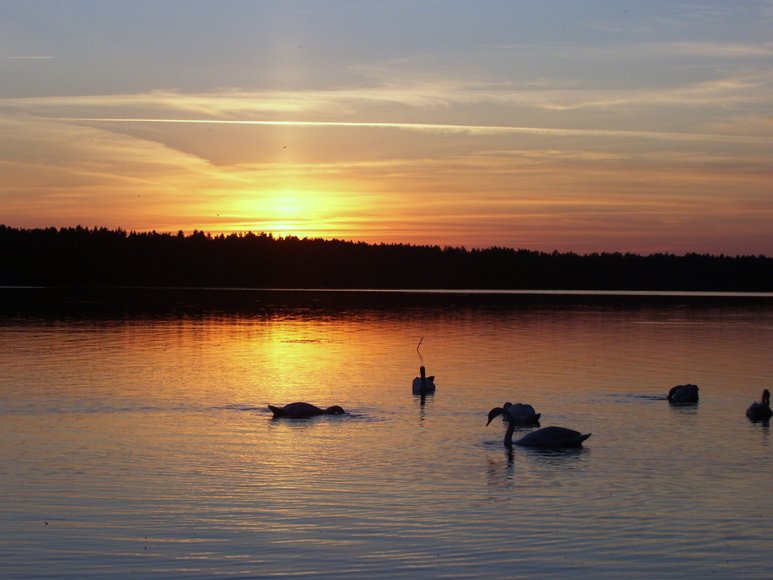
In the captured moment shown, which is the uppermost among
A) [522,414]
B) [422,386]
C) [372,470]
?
[422,386]

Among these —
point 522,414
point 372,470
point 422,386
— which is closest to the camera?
point 372,470

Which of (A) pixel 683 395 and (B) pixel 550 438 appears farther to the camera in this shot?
(A) pixel 683 395

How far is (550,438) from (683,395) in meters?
7.36

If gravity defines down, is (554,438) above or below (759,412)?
below

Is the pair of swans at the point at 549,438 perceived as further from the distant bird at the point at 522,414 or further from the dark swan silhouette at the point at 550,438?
the distant bird at the point at 522,414

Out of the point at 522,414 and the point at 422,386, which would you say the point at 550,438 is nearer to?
the point at 522,414

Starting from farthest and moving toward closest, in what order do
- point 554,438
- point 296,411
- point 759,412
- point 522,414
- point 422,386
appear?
point 422,386 → point 759,412 → point 296,411 → point 522,414 → point 554,438

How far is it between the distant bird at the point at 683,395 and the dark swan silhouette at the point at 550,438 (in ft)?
22.3

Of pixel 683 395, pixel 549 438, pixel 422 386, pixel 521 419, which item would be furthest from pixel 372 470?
pixel 683 395

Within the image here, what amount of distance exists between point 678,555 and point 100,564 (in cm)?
652

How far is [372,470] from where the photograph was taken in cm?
1677

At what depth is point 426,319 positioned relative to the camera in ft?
208

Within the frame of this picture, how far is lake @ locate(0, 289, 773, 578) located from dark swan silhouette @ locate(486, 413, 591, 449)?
0.93ft

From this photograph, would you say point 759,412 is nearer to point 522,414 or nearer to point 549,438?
point 522,414
